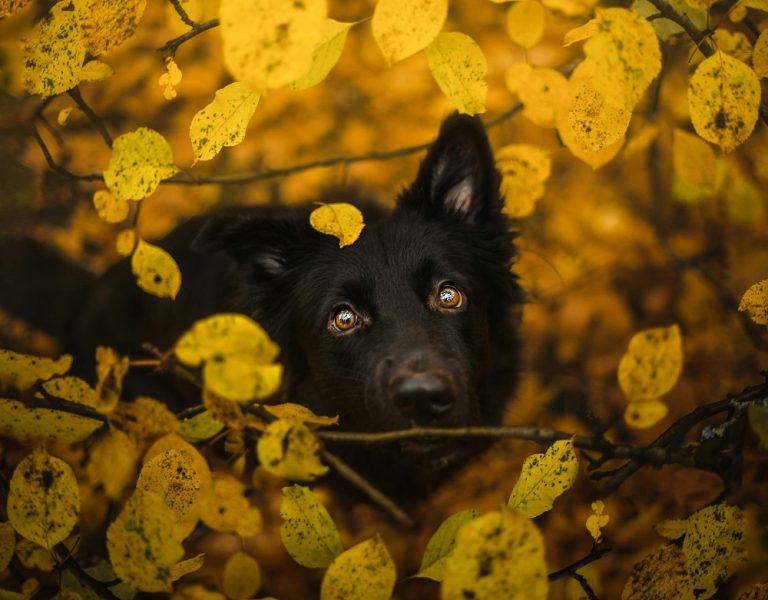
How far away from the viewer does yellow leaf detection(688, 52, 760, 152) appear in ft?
5.71

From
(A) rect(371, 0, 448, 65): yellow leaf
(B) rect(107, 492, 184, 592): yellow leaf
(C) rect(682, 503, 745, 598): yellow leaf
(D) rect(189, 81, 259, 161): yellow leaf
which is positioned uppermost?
(A) rect(371, 0, 448, 65): yellow leaf

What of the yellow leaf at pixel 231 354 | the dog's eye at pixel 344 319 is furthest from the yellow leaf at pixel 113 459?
the dog's eye at pixel 344 319

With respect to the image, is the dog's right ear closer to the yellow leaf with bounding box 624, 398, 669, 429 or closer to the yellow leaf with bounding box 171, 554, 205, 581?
the yellow leaf with bounding box 171, 554, 205, 581

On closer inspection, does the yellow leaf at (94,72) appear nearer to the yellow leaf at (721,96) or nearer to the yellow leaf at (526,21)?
the yellow leaf at (526,21)

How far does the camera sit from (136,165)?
188cm

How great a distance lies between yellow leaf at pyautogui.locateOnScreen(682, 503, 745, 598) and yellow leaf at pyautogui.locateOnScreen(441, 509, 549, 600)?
25.1 inches

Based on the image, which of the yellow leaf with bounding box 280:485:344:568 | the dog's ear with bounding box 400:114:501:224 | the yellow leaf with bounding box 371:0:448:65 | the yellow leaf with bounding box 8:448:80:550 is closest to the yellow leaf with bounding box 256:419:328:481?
the yellow leaf with bounding box 280:485:344:568

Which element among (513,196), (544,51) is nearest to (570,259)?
(544,51)

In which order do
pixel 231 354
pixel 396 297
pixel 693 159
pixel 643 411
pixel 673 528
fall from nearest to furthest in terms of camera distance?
pixel 231 354, pixel 643 411, pixel 673 528, pixel 693 159, pixel 396 297

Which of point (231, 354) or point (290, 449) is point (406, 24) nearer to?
point (231, 354)

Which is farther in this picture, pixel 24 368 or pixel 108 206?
pixel 108 206

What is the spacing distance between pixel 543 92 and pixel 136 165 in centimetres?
135

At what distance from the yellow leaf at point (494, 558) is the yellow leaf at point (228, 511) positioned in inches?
23.9

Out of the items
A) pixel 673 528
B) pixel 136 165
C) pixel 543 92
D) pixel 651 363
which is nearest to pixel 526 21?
pixel 543 92
